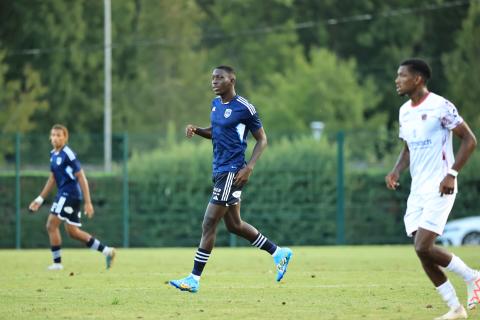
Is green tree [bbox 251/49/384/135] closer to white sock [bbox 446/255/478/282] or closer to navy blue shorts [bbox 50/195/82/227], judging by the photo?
navy blue shorts [bbox 50/195/82/227]

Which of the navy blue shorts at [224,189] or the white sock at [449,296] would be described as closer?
the white sock at [449,296]

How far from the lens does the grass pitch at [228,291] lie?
10.5 m

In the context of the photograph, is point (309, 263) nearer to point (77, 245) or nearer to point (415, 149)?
point (415, 149)

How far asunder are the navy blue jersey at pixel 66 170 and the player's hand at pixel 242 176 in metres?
5.24

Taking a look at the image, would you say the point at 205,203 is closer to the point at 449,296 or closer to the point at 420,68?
the point at 420,68

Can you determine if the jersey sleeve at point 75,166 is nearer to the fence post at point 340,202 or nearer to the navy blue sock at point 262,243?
the navy blue sock at point 262,243

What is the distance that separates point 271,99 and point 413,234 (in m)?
48.5

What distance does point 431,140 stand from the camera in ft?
33.7

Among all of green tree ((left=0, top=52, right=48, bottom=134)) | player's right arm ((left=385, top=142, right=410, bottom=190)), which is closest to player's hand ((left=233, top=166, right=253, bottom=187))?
player's right arm ((left=385, top=142, right=410, bottom=190))

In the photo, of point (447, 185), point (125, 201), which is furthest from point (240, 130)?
point (125, 201)

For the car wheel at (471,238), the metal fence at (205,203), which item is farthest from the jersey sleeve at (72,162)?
the car wheel at (471,238)

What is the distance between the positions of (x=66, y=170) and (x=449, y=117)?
28.2ft

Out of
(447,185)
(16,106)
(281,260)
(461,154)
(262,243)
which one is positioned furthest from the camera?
(16,106)

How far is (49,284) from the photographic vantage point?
14078mm
